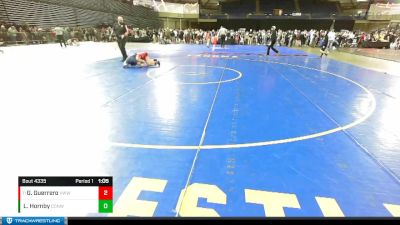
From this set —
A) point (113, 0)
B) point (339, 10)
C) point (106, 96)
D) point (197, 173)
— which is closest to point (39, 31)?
point (113, 0)

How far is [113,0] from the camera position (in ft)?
107

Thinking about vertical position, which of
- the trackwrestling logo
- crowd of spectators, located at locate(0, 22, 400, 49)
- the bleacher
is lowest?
the trackwrestling logo

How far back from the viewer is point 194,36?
35000mm

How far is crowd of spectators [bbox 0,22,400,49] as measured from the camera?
→ 1989 cm

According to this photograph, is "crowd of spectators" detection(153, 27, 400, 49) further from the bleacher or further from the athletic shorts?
the athletic shorts

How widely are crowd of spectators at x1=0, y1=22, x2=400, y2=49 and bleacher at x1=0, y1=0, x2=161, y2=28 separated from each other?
2.20ft

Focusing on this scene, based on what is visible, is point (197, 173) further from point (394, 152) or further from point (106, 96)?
point (106, 96)

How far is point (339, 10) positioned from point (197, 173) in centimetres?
5312

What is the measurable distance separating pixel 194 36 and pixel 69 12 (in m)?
15.3
